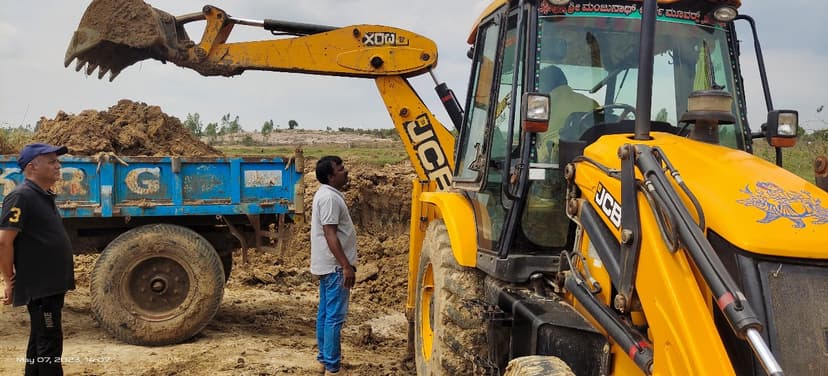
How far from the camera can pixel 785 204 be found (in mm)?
2400

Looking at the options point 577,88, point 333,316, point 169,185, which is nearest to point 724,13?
point 577,88

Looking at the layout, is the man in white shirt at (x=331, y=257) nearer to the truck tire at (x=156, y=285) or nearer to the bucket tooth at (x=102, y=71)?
the truck tire at (x=156, y=285)

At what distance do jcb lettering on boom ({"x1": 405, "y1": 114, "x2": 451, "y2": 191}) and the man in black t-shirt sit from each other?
11.1 feet

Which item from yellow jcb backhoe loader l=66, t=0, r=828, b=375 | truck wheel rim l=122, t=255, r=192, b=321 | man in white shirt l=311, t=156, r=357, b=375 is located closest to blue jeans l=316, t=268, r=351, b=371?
man in white shirt l=311, t=156, r=357, b=375

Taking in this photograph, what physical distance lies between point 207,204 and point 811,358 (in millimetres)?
5823

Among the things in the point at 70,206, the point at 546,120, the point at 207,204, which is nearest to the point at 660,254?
the point at 546,120

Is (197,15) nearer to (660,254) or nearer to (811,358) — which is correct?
(660,254)

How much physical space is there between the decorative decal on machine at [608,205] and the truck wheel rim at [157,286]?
4.90 meters

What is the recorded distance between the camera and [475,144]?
454 cm

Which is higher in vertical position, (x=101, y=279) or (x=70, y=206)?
(x=70, y=206)

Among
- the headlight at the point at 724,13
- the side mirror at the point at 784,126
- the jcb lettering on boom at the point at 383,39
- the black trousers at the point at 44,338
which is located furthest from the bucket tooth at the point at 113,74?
the side mirror at the point at 784,126

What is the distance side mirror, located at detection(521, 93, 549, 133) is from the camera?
3.17 m

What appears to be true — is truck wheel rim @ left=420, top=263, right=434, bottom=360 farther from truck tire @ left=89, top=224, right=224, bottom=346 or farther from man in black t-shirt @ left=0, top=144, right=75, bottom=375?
truck tire @ left=89, top=224, right=224, bottom=346

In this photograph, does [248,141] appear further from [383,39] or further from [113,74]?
[383,39]
